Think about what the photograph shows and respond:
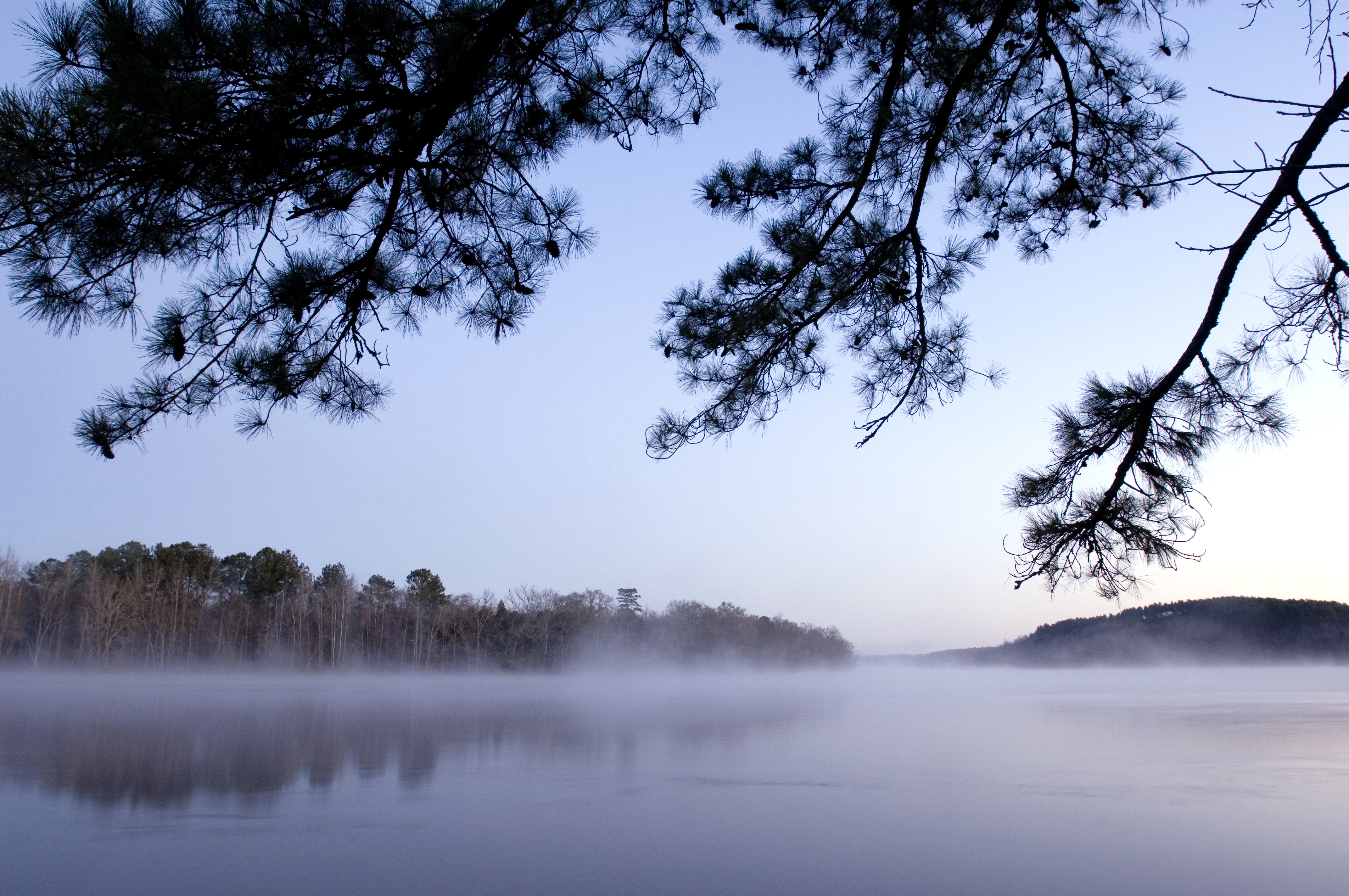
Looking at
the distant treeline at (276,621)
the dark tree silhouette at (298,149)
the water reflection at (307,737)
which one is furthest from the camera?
the distant treeline at (276,621)

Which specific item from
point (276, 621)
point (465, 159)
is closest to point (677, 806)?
point (465, 159)

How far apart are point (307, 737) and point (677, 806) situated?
3.77m

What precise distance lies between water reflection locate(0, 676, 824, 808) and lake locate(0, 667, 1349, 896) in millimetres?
40

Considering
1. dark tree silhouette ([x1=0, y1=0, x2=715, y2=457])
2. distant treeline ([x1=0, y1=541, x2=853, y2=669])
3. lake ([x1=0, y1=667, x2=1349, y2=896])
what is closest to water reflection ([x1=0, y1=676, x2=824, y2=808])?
lake ([x1=0, y1=667, x2=1349, y2=896])

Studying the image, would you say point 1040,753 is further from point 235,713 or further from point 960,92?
point 235,713

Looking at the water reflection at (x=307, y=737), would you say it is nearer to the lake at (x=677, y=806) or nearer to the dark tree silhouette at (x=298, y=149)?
the lake at (x=677, y=806)

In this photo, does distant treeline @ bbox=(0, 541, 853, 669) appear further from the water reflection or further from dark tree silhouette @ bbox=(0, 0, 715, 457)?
dark tree silhouette @ bbox=(0, 0, 715, 457)

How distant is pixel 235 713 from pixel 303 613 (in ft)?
95.5

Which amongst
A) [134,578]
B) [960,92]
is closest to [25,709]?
[960,92]

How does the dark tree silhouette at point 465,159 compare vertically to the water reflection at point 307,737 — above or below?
above

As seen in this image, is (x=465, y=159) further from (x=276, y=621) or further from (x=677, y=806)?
(x=276, y=621)

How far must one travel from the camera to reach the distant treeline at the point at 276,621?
94.5 ft

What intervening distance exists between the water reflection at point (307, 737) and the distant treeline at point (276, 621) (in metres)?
20.9

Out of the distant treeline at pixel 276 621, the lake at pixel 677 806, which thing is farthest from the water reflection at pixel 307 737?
the distant treeline at pixel 276 621
